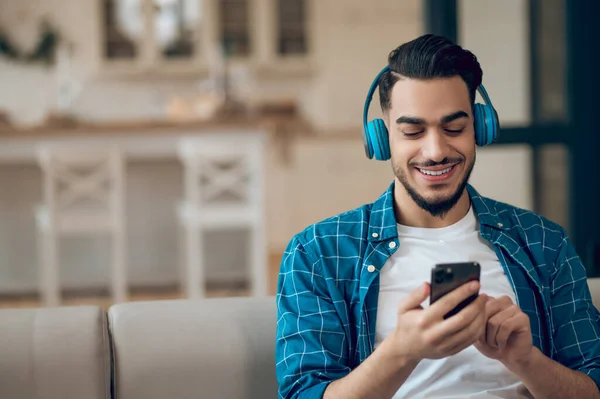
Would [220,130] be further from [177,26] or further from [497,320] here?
[497,320]

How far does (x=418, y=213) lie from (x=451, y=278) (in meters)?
0.35

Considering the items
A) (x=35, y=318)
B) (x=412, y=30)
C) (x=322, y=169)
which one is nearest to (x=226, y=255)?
(x=322, y=169)

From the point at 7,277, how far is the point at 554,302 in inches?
172

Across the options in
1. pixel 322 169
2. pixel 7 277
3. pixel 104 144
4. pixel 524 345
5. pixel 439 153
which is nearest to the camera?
pixel 524 345

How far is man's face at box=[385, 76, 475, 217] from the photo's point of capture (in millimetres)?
1175

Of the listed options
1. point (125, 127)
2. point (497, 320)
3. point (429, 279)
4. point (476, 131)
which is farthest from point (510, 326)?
point (125, 127)

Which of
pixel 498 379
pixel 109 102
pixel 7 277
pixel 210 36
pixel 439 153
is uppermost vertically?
pixel 210 36

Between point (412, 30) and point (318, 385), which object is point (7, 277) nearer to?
point (412, 30)

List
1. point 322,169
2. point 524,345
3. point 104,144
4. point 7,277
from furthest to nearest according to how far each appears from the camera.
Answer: point 322,169
point 7,277
point 104,144
point 524,345

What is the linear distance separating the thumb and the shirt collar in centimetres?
30

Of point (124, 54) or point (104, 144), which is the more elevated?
point (124, 54)

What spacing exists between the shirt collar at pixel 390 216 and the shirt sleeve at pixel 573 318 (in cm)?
12

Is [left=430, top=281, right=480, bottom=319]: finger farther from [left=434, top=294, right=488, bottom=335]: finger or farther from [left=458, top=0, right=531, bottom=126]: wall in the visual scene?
[left=458, top=0, right=531, bottom=126]: wall

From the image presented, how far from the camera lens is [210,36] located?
598 cm
